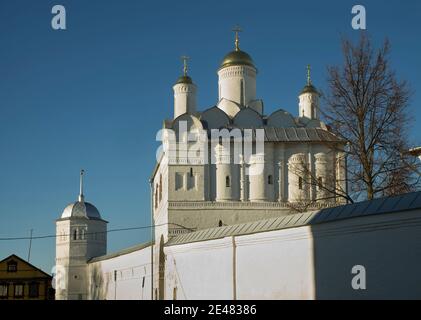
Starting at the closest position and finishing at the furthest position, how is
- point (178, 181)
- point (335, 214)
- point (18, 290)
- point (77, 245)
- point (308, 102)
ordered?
point (335, 214)
point (178, 181)
point (308, 102)
point (18, 290)
point (77, 245)

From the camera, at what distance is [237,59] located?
82.7ft

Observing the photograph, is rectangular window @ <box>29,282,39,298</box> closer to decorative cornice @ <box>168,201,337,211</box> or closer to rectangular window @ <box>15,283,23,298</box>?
rectangular window @ <box>15,283,23,298</box>

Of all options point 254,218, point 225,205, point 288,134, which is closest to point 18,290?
point 225,205

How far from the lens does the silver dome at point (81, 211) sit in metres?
41.5

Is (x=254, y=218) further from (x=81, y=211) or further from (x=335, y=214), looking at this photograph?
(x=81, y=211)

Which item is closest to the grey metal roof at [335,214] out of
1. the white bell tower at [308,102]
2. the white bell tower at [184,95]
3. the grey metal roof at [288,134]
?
the grey metal roof at [288,134]

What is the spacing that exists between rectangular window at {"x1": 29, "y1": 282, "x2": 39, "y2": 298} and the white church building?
4065 millimetres

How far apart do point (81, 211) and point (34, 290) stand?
215 inches

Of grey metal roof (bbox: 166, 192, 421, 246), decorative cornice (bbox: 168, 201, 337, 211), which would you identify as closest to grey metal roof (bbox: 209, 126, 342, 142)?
decorative cornice (bbox: 168, 201, 337, 211)

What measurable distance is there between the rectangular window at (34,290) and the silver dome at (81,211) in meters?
4.50

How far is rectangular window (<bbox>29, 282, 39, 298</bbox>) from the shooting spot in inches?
1559

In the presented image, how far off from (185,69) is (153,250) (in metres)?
8.17

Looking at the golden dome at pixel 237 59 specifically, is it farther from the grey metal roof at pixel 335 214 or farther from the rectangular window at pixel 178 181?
the grey metal roof at pixel 335 214
